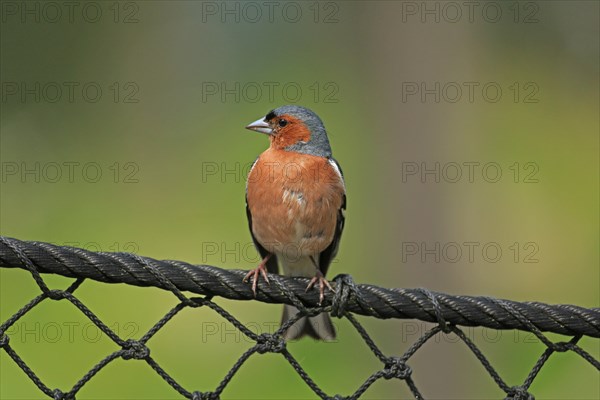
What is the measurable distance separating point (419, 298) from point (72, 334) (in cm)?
261

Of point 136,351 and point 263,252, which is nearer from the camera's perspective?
point 136,351

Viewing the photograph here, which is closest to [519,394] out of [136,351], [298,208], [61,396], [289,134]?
[136,351]

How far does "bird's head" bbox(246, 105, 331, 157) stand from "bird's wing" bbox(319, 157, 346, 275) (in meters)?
0.08

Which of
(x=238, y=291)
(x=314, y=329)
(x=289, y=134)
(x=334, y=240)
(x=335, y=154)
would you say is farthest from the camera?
(x=335, y=154)

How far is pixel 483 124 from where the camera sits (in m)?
4.80

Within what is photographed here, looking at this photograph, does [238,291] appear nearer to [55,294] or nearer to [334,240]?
[55,294]

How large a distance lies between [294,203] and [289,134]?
15.3 inches

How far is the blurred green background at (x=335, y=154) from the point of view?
4152 mm

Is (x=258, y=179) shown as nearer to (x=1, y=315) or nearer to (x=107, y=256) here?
(x=107, y=256)

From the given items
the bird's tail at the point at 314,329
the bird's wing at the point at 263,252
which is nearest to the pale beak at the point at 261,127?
the bird's wing at the point at 263,252

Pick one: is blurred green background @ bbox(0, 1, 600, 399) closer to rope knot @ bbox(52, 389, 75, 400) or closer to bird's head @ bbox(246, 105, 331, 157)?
bird's head @ bbox(246, 105, 331, 157)

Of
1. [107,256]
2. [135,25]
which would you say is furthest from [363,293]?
[135,25]

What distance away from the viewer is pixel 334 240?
112 inches

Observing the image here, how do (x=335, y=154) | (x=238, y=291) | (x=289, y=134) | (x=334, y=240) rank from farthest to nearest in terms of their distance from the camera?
(x=335, y=154)
(x=289, y=134)
(x=334, y=240)
(x=238, y=291)
